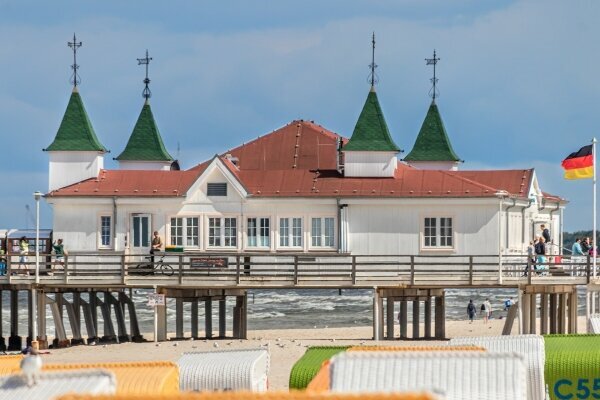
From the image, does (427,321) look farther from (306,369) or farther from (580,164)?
(306,369)

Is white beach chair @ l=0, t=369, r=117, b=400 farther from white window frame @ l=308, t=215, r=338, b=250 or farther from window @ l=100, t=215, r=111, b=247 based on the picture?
window @ l=100, t=215, r=111, b=247

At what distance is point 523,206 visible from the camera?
44.4 meters

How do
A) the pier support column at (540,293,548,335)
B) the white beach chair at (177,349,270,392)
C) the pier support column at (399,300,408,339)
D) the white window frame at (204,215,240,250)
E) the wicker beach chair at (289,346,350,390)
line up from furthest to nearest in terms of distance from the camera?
the white window frame at (204,215,240,250)
the pier support column at (399,300,408,339)
the pier support column at (540,293,548,335)
the wicker beach chair at (289,346,350,390)
the white beach chair at (177,349,270,392)

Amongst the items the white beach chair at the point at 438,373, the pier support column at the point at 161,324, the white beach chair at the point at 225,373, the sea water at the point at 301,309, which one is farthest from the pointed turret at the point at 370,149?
the white beach chair at the point at 438,373

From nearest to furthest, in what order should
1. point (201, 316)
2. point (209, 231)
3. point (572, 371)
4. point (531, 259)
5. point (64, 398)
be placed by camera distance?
point (64, 398) < point (572, 371) < point (531, 259) < point (209, 231) < point (201, 316)

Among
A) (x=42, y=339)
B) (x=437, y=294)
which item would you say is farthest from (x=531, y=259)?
(x=42, y=339)

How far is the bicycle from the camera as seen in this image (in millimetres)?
36019

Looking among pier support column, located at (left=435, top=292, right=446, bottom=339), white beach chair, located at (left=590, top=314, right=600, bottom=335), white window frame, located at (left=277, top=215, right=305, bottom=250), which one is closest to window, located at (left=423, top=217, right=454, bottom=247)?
white window frame, located at (left=277, top=215, right=305, bottom=250)

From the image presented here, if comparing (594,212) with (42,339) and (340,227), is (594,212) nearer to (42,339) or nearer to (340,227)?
(340,227)

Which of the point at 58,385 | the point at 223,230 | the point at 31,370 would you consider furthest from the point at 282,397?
the point at 223,230

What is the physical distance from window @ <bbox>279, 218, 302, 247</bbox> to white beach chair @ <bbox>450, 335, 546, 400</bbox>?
22609 millimetres

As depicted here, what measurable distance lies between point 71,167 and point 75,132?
147 cm

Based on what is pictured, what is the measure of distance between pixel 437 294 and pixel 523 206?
8889 mm

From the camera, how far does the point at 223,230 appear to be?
1655 inches
